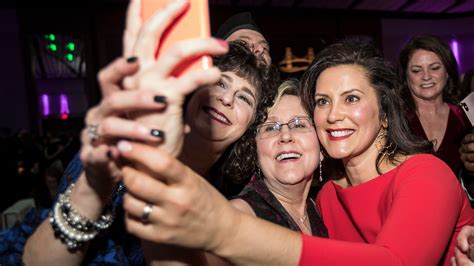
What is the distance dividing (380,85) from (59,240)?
1.43m

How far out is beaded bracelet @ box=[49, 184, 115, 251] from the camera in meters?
0.92

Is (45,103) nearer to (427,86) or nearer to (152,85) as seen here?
(427,86)

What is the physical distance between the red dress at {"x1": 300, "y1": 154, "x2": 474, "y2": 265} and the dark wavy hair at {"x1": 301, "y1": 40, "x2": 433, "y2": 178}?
0.19 m

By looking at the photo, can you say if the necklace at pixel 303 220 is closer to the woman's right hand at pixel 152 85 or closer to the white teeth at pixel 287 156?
the white teeth at pixel 287 156

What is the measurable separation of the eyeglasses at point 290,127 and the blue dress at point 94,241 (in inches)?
34.2

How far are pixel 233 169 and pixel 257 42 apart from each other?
0.85 metres

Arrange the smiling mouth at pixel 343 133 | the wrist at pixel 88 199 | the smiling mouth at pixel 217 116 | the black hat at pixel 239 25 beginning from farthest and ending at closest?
1. the black hat at pixel 239 25
2. the smiling mouth at pixel 343 133
3. the smiling mouth at pixel 217 116
4. the wrist at pixel 88 199

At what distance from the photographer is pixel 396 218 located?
1266 mm

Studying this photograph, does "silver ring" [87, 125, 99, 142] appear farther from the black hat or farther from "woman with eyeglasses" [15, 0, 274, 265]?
the black hat

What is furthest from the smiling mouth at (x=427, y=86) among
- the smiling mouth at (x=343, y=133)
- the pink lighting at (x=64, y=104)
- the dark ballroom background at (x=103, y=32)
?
the pink lighting at (x=64, y=104)

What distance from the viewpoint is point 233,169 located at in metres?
2.03

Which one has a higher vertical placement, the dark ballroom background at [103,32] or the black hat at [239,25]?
the dark ballroom background at [103,32]

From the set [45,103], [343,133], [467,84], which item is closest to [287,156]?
[343,133]

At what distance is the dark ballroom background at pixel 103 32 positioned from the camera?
888 centimetres
